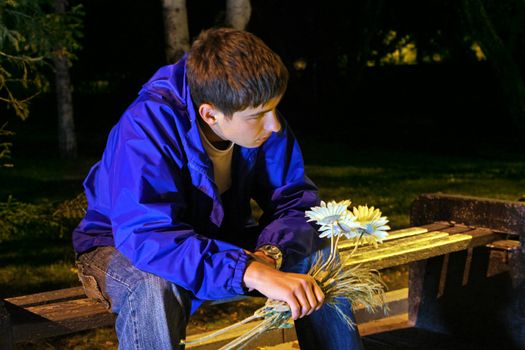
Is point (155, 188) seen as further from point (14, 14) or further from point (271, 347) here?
point (14, 14)

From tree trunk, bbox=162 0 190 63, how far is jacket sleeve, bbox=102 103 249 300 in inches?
181

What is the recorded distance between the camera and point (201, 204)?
10.2 ft

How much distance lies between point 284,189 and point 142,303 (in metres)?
0.87

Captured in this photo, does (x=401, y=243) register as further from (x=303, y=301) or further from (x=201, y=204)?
(x=303, y=301)

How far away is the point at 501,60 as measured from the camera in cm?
1730

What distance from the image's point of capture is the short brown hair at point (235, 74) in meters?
2.89

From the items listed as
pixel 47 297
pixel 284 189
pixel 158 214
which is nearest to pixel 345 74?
pixel 284 189

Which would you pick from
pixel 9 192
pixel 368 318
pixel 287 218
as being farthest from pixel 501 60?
pixel 287 218

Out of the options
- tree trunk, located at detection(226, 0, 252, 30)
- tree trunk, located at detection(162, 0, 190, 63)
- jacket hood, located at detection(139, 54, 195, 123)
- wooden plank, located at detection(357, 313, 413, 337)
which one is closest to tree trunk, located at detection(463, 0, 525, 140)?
tree trunk, located at detection(226, 0, 252, 30)

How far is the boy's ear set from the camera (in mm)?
2996

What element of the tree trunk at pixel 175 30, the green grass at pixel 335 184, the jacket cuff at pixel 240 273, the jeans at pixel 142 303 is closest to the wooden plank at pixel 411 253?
the jeans at pixel 142 303

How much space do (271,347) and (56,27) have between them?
2.53 m

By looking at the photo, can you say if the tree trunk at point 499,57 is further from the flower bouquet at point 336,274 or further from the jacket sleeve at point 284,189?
the flower bouquet at point 336,274

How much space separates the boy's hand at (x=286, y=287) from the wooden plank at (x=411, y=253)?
2.57 ft
